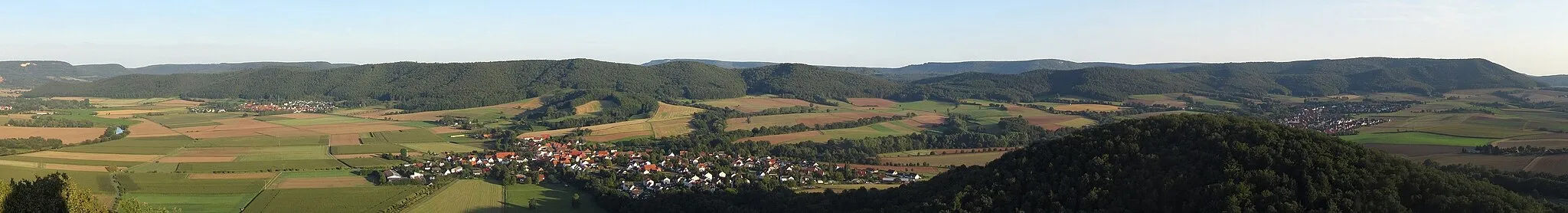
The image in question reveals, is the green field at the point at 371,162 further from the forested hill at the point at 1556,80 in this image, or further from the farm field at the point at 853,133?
the forested hill at the point at 1556,80

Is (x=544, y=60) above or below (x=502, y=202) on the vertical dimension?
above

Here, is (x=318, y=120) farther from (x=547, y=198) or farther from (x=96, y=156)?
(x=547, y=198)

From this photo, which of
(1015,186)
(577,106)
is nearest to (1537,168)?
(1015,186)

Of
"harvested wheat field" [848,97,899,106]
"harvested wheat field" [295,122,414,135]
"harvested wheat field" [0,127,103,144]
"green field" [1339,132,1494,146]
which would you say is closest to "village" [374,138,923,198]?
"harvested wheat field" [295,122,414,135]

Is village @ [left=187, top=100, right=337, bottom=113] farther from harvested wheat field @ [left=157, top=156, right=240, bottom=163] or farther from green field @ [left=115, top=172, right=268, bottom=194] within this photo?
green field @ [left=115, top=172, right=268, bottom=194]

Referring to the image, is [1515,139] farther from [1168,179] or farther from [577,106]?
[577,106]
